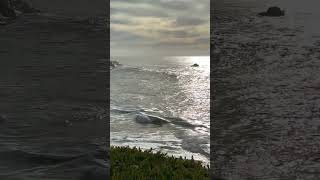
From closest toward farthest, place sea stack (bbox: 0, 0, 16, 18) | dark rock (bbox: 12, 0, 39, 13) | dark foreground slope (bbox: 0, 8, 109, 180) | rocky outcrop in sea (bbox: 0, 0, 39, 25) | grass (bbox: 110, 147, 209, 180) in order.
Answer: dark foreground slope (bbox: 0, 8, 109, 180)
grass (bbox: 110, 147, 209, 180)
rocky outcrop in sea (bbox: 0, 0, 39, 25)
sea stack (bbox: 0, 0, 16, 18)
dark rock (bbox: 12, 0, 39, 13)

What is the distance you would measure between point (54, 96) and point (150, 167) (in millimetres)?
2993

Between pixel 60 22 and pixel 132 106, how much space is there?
559 inches

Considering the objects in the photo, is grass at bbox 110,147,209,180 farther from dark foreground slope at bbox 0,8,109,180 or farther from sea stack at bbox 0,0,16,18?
sea stack at bbox 0,0,16,18

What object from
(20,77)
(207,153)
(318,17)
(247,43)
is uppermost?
(318,17)

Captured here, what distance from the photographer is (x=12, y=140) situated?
30.7 ft

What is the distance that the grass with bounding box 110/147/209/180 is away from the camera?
33.1 ft

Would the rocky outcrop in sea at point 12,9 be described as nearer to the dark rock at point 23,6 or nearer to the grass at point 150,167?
the dark rock at point 23,6

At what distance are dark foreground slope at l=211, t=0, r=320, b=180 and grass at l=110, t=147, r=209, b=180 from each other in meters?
0.70

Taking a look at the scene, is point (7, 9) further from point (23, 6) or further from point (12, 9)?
point (23, 6)

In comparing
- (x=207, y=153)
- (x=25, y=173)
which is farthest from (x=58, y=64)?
(x=207, y=153)

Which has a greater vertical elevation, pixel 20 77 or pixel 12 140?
pixel 20 77

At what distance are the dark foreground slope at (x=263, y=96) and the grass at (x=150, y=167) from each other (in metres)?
0.70

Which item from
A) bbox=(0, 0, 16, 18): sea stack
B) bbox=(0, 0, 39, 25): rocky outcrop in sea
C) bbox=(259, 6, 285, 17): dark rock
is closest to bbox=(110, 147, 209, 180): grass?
bbox=(0, 0, 39, 25): rocky outcrop in sea

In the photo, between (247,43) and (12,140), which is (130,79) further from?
(12,140)
